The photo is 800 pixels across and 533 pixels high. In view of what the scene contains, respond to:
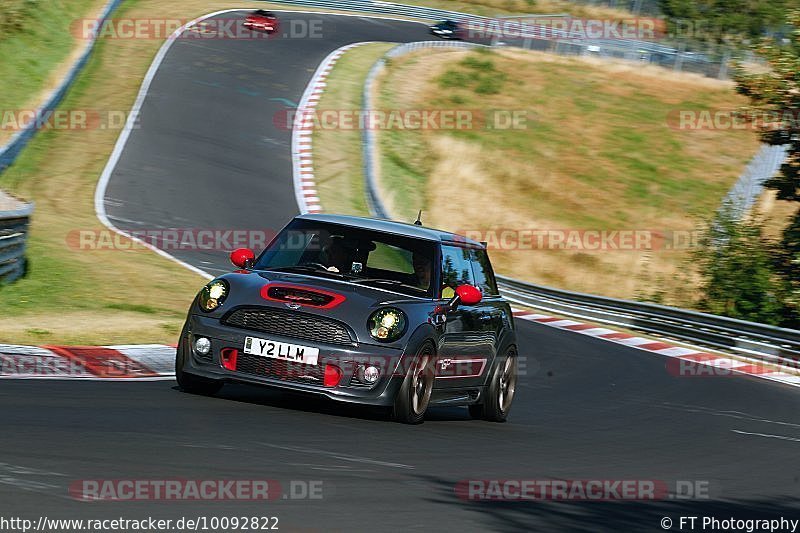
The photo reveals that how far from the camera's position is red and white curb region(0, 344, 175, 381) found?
9.95m

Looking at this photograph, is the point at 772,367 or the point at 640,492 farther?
the point at 772,367

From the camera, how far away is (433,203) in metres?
34.0

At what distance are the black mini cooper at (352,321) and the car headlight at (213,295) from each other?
1cm

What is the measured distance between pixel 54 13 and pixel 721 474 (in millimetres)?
35564

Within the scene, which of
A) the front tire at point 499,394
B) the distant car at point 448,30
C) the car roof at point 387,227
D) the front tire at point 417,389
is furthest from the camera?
the distant car at point 448,30

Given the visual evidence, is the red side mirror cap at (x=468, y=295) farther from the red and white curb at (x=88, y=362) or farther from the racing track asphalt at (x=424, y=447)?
the red and white curb at (x=88, y=362)

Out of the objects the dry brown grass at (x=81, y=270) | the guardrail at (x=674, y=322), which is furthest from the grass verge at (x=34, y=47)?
the guardrail at (x=674, y=322)

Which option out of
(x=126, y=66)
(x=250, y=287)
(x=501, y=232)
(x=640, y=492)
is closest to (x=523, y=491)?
(x=640, y=492)

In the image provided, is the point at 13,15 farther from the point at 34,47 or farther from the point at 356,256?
the point at 356,256

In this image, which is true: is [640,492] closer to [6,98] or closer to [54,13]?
[6,98]

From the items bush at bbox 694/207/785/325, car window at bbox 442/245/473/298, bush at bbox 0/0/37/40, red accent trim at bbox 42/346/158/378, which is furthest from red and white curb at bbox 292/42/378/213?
car window at bbox 442/245/473/298

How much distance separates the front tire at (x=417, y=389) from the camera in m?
8.98

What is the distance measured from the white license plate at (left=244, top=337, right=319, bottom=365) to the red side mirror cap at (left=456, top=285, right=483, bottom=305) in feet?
4.38

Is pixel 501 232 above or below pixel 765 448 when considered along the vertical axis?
below
